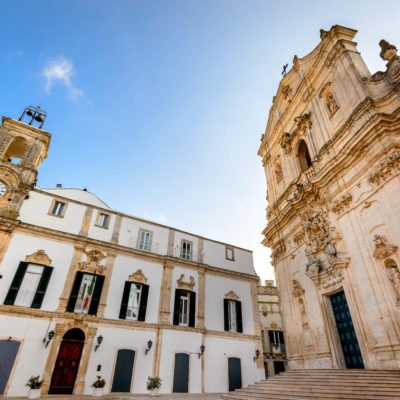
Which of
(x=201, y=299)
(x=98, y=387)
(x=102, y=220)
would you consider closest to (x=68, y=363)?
(x=98, y=387)

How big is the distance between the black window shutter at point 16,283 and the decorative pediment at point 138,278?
570 cm

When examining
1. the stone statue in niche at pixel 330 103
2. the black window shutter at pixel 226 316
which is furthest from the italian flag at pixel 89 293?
the stone statue in niche at pixel 330 103

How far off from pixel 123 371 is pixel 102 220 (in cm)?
903

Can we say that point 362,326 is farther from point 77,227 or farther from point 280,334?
point 280,334

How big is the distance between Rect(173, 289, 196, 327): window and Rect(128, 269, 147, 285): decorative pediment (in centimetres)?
234

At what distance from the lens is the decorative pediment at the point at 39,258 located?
1442 centimetres

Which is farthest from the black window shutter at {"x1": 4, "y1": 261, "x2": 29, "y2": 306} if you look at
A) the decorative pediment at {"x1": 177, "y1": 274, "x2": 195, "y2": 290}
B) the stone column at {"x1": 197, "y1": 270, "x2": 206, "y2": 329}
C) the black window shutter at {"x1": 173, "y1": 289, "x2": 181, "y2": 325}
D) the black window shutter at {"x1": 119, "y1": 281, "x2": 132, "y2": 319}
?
the stone column at {"x1": 197, "y1": 270, "x2": 206, "y2": 329}

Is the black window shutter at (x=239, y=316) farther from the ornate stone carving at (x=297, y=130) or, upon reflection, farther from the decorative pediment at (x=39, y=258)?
the decorative pediment at (x=39, y=258)

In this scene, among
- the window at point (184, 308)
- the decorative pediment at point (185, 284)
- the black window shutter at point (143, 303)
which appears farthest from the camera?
the decorative pediment at point (185, 284)

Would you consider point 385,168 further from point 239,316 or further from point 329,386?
point 239,316

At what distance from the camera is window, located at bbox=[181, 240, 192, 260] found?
782 inches

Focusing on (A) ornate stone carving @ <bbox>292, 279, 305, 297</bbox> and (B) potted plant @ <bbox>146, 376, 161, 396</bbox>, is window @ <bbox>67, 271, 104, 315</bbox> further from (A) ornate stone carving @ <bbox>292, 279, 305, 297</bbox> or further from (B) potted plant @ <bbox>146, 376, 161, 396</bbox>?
(A) ornate stone carving @ <bbox>292, 279, 305, 297</bbox>

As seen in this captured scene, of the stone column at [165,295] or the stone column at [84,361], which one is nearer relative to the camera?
the stone column at [84,361]

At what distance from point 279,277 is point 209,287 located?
6921 mm
